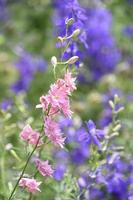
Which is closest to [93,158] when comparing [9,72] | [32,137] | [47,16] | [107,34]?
[32,137]

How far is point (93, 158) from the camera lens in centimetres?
209

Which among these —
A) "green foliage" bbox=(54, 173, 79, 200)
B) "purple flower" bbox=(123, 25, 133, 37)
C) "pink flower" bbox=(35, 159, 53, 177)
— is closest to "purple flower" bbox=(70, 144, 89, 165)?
"green foliage" bbox=(54, 173, 79, 200)

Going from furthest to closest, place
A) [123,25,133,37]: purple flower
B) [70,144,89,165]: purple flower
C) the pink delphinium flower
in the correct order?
1. [123,25,133,37]: purple flower
2. [70,144,89,165]: purple flower
3. the pink delphinium flower

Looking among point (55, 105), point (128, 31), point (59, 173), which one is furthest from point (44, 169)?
point (128, 31)

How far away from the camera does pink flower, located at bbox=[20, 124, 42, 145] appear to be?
1821mm

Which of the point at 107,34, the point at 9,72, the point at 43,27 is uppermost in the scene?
the point at 43,27

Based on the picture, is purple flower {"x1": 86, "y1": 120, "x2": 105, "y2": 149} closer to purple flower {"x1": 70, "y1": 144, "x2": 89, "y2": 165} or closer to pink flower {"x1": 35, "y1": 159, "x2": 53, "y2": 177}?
pink flower {"x1": 35, "y1": 159, "x2": 53, "y2": 177}

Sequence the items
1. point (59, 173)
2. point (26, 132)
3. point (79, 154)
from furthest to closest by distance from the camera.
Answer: point (79, 154)
point (59, 173)
point (26, 132)

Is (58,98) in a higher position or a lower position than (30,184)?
higher

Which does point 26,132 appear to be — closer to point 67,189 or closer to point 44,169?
point 44,169

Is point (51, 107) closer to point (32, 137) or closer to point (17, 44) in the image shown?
point (32, 137)

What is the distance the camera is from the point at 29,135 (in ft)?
5.99

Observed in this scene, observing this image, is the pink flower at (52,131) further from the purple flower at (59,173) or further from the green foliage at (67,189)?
the purple flower at (59,173)

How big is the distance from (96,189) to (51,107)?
34.2 inches
